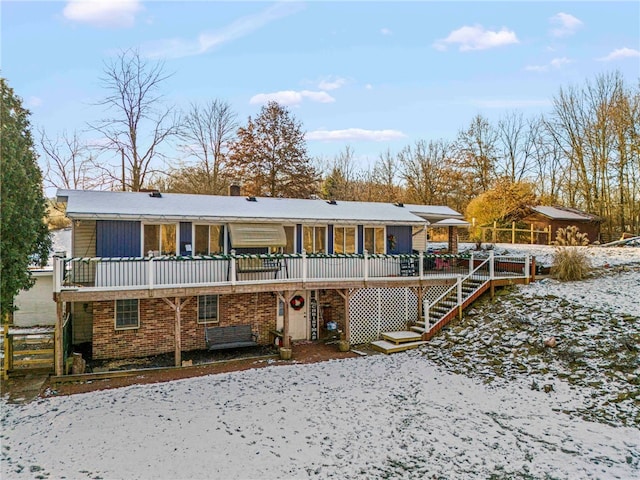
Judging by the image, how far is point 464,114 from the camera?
123ft

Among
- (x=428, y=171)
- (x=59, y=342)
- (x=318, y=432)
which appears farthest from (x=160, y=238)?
(x=428, y=171)

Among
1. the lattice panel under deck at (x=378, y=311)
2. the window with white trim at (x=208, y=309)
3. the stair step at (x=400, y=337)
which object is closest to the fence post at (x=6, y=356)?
the window with white trim at (x=208, y=309)

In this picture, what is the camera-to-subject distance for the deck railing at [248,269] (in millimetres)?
10828

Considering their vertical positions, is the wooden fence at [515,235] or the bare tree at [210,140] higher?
the bare tree at [210,140]

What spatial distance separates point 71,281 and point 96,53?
1778 cm

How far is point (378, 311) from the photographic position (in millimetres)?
14570

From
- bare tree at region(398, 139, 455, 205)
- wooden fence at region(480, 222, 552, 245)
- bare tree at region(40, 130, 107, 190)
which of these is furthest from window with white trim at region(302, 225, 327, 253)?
bare tree at region(398, 139, 455, 205)

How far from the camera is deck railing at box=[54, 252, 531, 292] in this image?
1083 cm

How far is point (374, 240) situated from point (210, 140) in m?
20.6

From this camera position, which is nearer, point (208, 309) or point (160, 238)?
point (160, 238)

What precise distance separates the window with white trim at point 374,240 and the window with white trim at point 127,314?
344 inches

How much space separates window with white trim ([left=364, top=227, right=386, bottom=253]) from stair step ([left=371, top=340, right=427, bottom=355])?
4085 millimetres

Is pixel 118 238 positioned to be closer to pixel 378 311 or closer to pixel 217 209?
pixel 217 209

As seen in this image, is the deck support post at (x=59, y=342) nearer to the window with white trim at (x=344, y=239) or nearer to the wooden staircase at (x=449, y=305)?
the window with white trim at (x=344, y=239)
